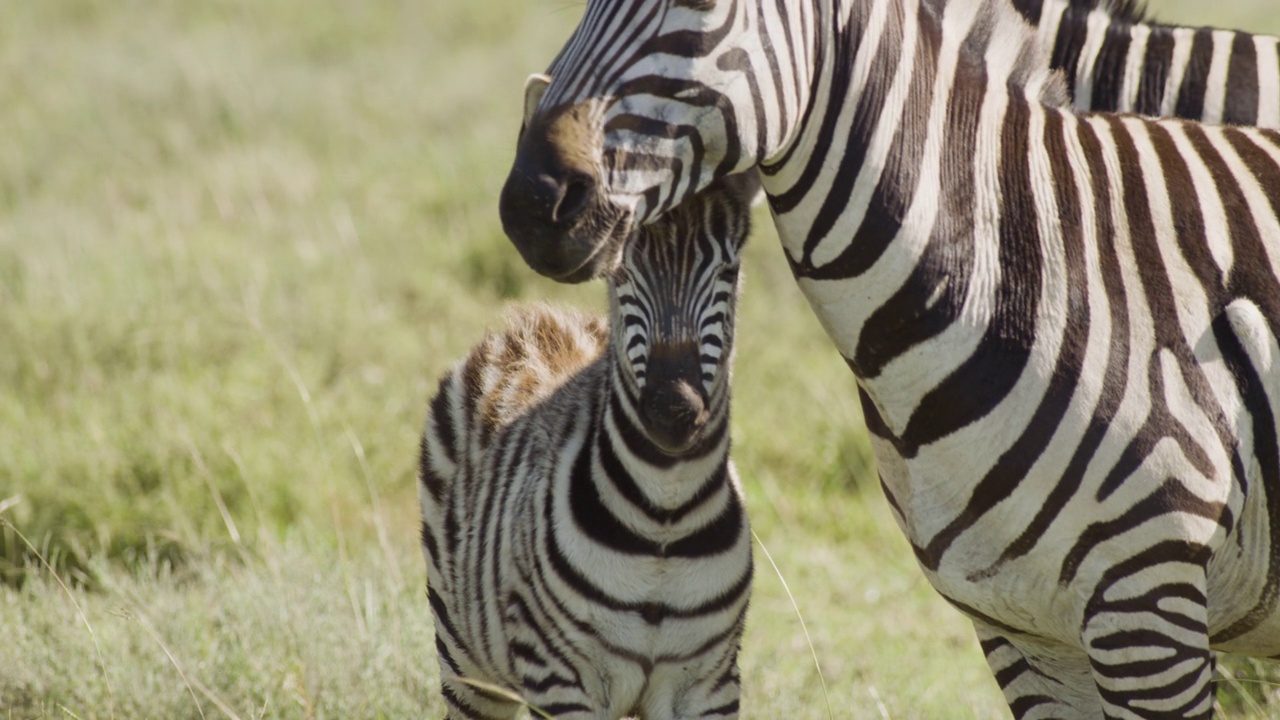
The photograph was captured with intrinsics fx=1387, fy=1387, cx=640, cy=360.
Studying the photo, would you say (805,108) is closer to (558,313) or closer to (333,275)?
(558,313)

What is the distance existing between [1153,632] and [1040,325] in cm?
73

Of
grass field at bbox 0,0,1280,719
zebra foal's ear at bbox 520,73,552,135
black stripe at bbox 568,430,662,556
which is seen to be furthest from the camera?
grass field at bbox 0,0,1280,719

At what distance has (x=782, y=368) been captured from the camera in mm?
8570

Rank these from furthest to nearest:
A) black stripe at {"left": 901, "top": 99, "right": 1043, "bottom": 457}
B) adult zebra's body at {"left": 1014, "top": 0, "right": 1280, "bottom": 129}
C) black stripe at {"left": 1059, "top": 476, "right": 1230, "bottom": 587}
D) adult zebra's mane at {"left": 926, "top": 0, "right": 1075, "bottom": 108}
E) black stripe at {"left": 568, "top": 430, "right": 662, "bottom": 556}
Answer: adult zebra's body at {"left": 1014, "top": 0, "right": 1280, "bottom": 129} → black stripe at {"left": 568, "top": 430, "right": 662, "bottom": 556} → adult zebra's mane at {"left": 926, "top": 0, "right": 1075, "bottom": 108} → black stripe at {"left": 901, "top": 99, "right": 1043, "bottom": 457} → black stripe at {"left": 1059, "top": 476, "right": 1230, "bottom": 587}

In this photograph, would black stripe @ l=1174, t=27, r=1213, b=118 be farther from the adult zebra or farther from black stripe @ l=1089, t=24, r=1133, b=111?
the adult zebra

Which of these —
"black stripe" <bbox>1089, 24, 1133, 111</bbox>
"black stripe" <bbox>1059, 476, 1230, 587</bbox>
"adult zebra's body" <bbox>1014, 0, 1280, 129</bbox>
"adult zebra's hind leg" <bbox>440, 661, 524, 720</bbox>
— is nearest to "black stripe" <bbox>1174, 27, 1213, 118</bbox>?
"adult zebra's body" <bbox>1014, 0, 1280, 129</bbox>

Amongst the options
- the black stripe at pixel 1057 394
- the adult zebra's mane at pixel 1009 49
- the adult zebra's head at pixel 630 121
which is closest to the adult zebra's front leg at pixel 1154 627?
the black stripe at pixel 1057 394

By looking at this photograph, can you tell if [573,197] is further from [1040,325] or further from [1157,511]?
[1157,511]

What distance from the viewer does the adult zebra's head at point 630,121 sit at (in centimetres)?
276

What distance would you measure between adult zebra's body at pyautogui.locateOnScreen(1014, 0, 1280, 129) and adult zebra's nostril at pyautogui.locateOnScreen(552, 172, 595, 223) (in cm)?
221

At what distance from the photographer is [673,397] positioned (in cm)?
353

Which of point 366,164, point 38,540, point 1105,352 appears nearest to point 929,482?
point 1105,352

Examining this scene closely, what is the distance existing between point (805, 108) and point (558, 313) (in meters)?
2.35

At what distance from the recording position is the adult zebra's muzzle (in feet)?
8.98
